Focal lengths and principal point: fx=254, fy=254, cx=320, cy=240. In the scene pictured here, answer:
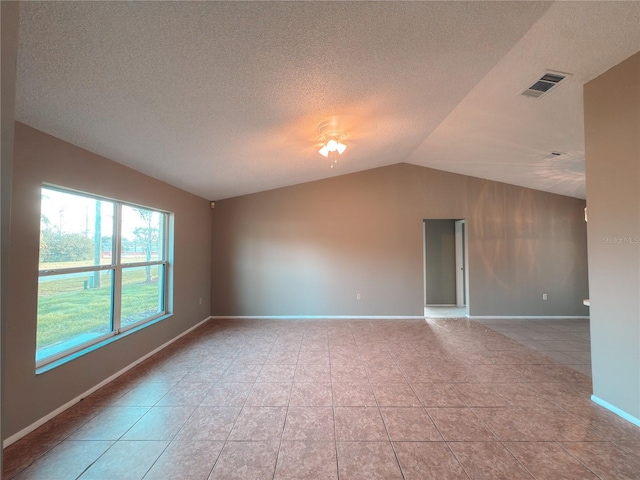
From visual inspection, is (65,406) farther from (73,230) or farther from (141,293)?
(73,230)

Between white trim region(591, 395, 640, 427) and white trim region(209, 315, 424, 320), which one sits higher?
white trim region(591, 395, 640, 427)

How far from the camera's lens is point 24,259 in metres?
1.80

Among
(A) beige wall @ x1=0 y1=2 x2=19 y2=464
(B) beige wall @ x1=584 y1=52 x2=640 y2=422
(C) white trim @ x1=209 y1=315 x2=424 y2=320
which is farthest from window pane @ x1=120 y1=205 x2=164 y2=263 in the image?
(B) beige wall @ x1=584 y1=52 x2=640 y2=422

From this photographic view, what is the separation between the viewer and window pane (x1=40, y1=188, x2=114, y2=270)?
2037 mm

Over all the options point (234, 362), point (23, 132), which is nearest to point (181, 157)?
point (23, 132)

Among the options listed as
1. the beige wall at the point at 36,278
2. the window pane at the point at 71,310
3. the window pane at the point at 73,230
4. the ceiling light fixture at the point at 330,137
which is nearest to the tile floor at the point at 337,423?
the beige wall at the point at 36,278

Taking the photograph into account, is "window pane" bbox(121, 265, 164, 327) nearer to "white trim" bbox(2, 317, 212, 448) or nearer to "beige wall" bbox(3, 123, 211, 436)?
"beige wall" bbox(3, 123, 211, 436)

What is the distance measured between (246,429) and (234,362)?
1.22 meters

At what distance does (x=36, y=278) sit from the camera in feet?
6.18

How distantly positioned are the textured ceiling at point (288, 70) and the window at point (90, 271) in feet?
1.97

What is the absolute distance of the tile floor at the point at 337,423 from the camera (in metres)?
1.56

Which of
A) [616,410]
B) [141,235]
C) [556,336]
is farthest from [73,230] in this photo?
[556,336]

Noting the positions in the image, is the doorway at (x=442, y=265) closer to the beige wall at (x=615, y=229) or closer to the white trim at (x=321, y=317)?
the white trim at (x=321, y=317)

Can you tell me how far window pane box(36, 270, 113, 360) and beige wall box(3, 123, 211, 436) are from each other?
172mm
